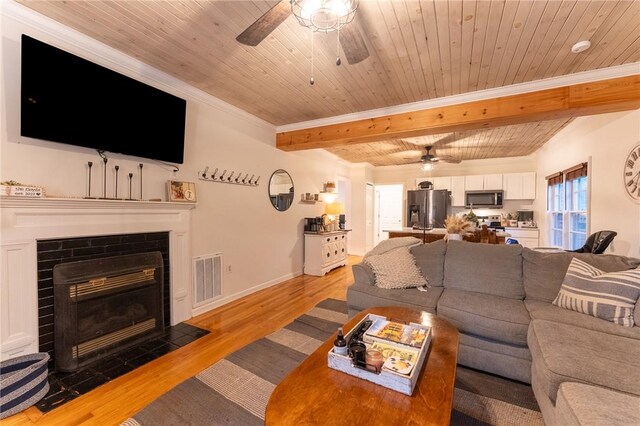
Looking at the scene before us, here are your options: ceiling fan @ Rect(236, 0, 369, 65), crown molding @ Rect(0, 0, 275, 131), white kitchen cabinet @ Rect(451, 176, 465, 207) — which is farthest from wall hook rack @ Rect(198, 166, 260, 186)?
white kitchen cabinet @ Rect(451, 176, 465, 207)

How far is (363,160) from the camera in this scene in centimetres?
682

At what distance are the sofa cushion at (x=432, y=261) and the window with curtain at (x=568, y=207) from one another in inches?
93.9

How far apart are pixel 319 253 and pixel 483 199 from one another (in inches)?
170

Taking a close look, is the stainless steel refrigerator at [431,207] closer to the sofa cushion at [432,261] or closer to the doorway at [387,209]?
the doorway at [387,209]

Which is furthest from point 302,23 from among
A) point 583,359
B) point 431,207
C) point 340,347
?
point 431,207

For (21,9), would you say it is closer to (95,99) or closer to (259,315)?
(95,99)

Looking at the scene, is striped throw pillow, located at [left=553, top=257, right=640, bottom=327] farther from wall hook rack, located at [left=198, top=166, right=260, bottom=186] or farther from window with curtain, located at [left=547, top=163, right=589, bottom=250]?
wall hook rack, located at [left=198, top=166, right=260, bottom=186]

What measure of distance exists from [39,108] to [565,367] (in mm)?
3681

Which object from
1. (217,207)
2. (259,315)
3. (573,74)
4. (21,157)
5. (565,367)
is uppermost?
(573,74)

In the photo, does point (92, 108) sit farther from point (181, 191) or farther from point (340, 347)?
point (340, 347)

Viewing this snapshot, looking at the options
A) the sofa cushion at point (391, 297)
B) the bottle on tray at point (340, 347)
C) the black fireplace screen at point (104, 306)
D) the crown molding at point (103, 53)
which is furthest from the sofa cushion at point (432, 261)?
the crown molding at point (103, 53)

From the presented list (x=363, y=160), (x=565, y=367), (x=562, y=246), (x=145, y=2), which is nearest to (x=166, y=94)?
(x=145, y=2)

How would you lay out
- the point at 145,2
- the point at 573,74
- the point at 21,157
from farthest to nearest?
the point at 573,74 → the point at 21,157 → the point at 145,2

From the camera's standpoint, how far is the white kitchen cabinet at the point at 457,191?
21.7 ft
